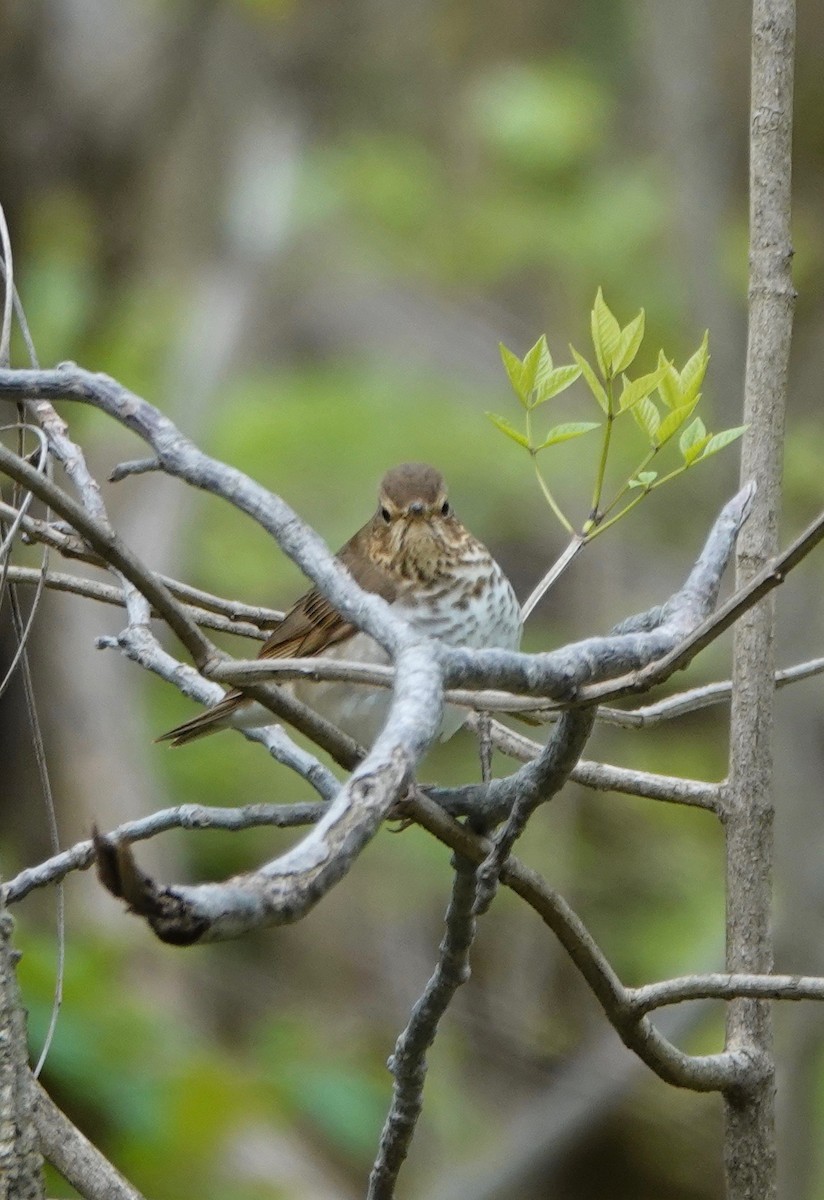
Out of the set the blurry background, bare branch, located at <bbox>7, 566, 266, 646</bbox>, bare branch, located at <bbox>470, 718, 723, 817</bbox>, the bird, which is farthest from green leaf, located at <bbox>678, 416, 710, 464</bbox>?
the blurry background

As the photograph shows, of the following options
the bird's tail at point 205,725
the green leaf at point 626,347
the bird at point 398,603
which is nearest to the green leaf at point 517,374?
the green leaf at point 626,347

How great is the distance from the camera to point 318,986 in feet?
24.4

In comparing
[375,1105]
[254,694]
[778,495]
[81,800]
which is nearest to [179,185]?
[81,800]

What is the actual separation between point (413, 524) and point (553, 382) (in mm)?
1197

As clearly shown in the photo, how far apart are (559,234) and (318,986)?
12.0 ft

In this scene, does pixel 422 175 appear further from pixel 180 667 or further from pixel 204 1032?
pixel 180 667

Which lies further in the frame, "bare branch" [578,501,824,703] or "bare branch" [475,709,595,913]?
"bare branch" [475,709,595,913]

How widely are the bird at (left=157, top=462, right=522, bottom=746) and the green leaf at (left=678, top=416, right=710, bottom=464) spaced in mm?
746

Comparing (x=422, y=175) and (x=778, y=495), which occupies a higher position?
(x=422, y=175)

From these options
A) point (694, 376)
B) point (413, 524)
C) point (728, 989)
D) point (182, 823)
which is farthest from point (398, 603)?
point (728, 989)

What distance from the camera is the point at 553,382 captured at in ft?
5.76

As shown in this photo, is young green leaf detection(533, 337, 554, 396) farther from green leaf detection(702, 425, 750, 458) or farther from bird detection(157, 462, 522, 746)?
bird detection(157, 462, 522, 746)

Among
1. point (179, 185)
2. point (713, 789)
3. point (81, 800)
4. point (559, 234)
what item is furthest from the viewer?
point (179, 185)

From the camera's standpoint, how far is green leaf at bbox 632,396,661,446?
1752 mm
